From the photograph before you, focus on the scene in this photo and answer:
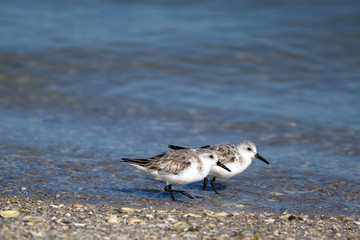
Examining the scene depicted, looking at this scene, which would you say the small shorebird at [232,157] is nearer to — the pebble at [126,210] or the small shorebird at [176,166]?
the small shorebird at [176,166]

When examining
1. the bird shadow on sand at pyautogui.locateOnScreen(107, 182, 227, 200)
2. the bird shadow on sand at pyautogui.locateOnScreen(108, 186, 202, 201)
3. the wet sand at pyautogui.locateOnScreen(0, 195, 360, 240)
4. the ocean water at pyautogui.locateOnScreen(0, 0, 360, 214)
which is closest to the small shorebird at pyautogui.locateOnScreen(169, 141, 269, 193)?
the bird shadow on sand at pyautogui.locateOnScreen(107, 182, 227, 200)

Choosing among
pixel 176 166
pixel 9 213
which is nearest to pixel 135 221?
pixel 176 166

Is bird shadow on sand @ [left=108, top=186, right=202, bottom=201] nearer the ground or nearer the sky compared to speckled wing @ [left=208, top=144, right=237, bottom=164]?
nearer the ground

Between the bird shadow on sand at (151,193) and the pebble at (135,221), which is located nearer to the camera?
the pebble at (135,221)

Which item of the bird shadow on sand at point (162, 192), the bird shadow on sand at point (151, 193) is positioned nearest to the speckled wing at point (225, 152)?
the bird shadow on sand at point (162, 192)

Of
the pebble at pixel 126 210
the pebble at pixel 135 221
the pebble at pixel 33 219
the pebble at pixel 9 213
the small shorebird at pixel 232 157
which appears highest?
the small shorebird at pixel 232 157

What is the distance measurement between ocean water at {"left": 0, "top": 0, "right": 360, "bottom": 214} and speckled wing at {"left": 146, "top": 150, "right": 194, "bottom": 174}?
1.64 ft

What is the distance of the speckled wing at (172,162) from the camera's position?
7478 mm

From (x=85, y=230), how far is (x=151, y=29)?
12.9 metres

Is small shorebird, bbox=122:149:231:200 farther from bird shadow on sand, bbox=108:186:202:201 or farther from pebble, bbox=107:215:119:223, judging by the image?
pebble, bbox=107:215:119:223

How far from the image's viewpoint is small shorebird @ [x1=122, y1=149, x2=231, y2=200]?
7469 millimetres

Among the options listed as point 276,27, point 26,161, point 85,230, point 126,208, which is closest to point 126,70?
point 276,27

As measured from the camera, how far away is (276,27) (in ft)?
59.7

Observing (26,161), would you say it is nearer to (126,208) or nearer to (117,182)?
(117,182)
